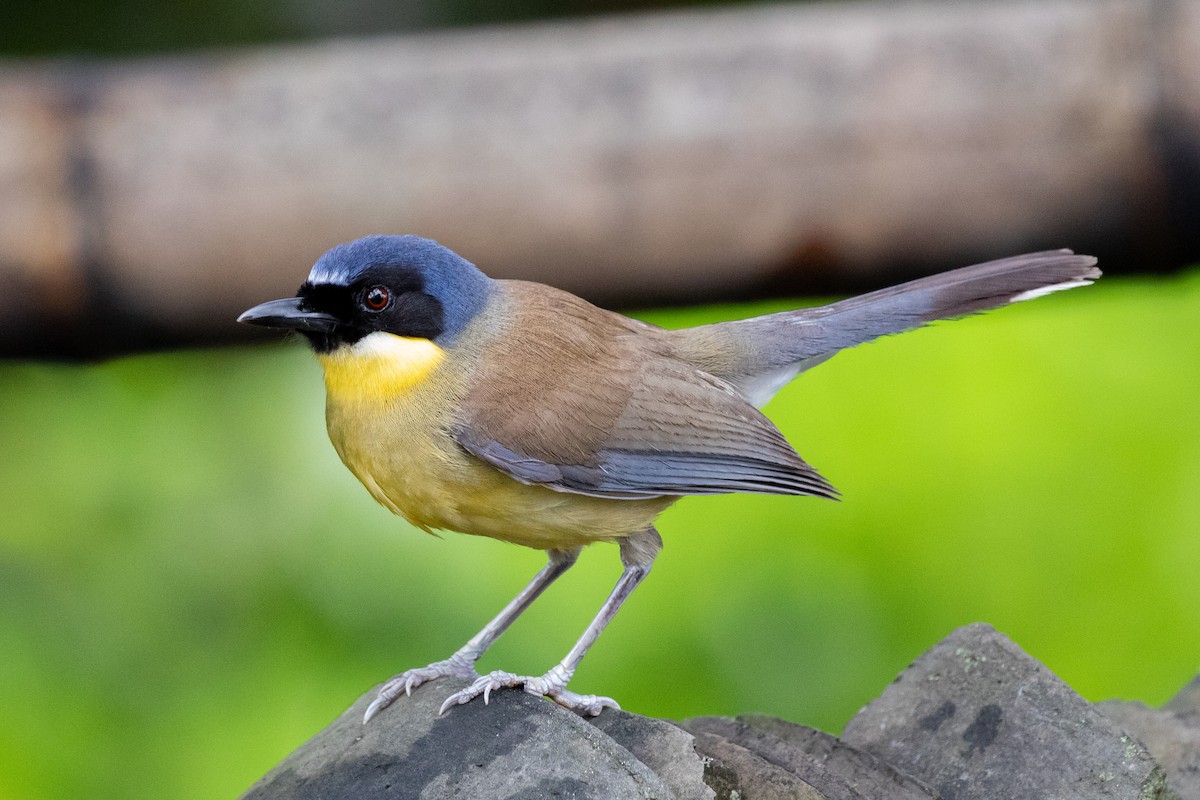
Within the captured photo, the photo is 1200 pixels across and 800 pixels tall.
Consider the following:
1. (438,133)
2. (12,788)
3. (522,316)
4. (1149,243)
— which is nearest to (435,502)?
(522,316)

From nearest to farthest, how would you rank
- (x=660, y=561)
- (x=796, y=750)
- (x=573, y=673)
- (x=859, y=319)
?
1. (x=796, y=750)
2. (x=573, y=673)
3. (x=859, y=319)
4. (x=660, y=561)

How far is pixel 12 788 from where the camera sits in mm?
5359

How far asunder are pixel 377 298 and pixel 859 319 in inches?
56.8

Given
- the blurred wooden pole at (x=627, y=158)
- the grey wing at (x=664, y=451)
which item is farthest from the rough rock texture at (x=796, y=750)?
the blurred wooden pole at (x=627, y=158)

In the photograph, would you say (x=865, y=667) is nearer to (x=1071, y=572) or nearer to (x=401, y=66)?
(x=1071, y=572)

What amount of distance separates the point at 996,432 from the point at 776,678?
1398 mm

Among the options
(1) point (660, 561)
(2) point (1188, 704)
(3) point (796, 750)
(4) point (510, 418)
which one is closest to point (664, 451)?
(4) point (510, 418)

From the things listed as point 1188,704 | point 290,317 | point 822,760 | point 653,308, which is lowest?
point 1188,704

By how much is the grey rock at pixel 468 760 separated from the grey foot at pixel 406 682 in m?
0.04

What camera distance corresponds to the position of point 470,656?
3.72 meters

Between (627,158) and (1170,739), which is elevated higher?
(627,158)

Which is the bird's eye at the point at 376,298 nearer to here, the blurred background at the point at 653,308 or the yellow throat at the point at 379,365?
the yellow throat at the point at 379,365

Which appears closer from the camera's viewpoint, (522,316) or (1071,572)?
(522,316)

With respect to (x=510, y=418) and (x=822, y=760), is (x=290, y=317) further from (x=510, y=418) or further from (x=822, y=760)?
(x=822, y=760)
